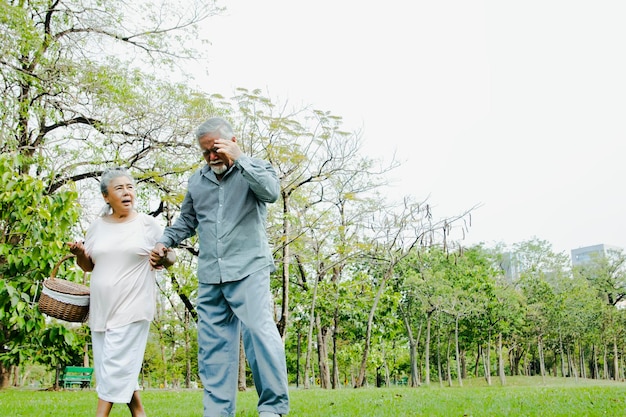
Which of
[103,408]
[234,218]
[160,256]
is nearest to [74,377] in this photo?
[103,408]

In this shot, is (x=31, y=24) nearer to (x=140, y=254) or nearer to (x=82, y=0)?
(x=82, y=0)

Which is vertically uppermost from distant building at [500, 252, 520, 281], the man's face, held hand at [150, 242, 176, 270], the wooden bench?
distant building at [500, 252, 520, 281]

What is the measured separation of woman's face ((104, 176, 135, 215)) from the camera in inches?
152

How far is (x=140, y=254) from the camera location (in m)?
3.79

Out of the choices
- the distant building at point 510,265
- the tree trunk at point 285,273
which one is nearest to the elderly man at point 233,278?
the tree trunk at point 285,273

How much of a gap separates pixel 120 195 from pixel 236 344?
1257 millimetres

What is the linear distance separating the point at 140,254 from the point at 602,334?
1610 inches

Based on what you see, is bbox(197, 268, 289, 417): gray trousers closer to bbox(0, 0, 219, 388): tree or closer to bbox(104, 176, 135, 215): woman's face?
bbox(104, 176, 135, 215): woman's face

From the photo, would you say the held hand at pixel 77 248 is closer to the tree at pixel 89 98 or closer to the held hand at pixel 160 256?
the held hand at pixel 160 256

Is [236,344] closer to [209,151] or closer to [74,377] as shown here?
[209,151]

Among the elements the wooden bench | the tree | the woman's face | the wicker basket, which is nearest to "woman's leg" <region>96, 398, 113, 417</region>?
the wicker basket

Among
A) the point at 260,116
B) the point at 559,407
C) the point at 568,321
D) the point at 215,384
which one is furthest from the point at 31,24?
the point at 568,321

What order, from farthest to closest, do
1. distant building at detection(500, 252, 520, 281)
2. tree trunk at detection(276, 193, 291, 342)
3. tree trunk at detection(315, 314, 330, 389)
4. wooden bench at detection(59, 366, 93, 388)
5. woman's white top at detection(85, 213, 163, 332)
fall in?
distant building at detection(500, 252, 520, 281) → tree trunk at detection(315, 314, 330, 389) → wooden bench at detection(59, 366, 93, 388) → tree trunk at detection(276, 193, 291, 342) → woman's white top at detection(85, 213, 163, 332)

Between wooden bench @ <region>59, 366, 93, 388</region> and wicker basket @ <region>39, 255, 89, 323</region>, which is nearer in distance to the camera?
wicker basket @ <region>39, 255, 89, 323</region>
